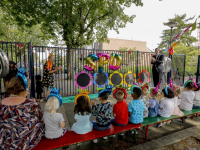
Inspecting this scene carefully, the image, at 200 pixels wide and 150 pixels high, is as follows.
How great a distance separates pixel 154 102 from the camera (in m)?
3.22

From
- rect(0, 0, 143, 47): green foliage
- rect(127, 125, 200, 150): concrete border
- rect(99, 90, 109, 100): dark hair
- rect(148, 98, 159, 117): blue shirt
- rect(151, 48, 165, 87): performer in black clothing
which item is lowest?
rect(127, 125, 200, 150): concrete border

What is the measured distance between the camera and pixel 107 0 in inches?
374

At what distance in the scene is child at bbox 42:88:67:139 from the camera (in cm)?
215

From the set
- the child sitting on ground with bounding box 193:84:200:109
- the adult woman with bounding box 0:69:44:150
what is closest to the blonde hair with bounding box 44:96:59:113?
the adult woman with bounding box 0:69:44:150

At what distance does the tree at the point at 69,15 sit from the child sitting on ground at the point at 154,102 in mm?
4174

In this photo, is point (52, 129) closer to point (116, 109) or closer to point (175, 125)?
point (116, 109)

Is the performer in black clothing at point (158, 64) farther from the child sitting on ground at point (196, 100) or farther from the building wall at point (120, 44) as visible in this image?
the building wall at point (120, 44)

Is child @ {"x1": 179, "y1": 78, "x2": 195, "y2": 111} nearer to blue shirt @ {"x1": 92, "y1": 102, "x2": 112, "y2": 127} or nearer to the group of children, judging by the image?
the group of children

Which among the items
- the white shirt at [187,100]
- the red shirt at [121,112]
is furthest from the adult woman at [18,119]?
the white shirt at [187,100]

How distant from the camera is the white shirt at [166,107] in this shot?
3221 millimetres

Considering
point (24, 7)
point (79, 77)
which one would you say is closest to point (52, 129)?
point (79, 77)

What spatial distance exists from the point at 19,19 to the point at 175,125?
904 centimetres

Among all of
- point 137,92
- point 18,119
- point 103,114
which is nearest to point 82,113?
point 103,114

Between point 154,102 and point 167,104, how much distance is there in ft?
1.06
